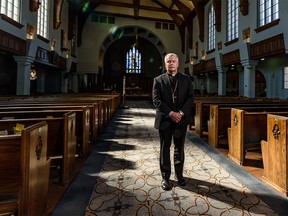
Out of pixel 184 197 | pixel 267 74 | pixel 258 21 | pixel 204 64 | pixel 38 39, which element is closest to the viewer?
pixel 184 197

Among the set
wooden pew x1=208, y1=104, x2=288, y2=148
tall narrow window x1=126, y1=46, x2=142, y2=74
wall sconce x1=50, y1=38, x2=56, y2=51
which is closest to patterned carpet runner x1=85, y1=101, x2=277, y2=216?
wooden pew x1=208, y1=104, x2=288, y2=148

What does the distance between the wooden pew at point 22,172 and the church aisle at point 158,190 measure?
0.47m

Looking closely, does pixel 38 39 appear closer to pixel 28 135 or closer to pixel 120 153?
pixel 120 153

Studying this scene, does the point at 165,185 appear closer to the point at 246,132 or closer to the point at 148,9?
the point at 246,132

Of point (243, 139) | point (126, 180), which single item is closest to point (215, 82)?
point (243, 139)

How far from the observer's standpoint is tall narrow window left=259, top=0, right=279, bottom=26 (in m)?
9.38

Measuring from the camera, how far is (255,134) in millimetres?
3600

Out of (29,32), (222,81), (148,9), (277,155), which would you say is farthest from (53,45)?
(277,155)

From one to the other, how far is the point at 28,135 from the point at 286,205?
253 centimetres

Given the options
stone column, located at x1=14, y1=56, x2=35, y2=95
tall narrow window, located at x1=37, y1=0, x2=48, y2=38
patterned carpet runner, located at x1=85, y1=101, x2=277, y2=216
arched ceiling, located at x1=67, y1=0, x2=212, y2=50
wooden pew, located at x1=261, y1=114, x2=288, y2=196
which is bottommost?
patterned carpet runner, located at x1=85, y1=101, x2=277, y2=216

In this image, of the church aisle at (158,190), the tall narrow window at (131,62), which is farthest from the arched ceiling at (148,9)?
the church aisle at (158,190)

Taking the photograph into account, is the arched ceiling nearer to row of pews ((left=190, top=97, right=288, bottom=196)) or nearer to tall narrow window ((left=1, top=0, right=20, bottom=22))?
tall narrow window ((left=1, top=0, right=20, bottom=22))

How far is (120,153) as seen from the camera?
3.99 metres

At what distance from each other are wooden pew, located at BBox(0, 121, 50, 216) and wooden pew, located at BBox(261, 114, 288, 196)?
257cm
